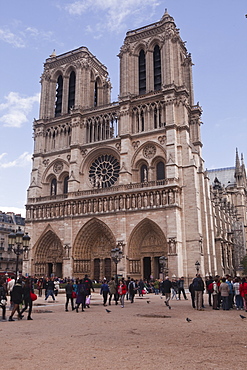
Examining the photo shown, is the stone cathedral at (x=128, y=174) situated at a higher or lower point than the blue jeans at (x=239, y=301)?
higher

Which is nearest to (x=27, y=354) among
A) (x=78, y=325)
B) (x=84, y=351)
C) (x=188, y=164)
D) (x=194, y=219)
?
(x=84, y=351)

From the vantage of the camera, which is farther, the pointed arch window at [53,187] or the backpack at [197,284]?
the pointed arch window at [53,187]

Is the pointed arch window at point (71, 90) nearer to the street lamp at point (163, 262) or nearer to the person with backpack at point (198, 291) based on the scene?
the street lamp at point (163, 262)

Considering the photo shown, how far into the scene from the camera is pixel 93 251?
34.8 metres

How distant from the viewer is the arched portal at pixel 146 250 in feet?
102

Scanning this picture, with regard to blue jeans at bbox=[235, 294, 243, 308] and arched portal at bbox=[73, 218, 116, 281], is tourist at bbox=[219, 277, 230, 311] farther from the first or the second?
arched portal at bbox=[73, 218, 116, 281]

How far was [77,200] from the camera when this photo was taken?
34969 mm

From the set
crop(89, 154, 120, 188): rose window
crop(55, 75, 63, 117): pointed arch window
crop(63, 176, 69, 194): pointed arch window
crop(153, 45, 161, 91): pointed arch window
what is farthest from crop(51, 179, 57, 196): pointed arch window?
crop(153, 45, 161, 91): pointed arch window

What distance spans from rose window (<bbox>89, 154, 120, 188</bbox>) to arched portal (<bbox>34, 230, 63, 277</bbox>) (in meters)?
7.12

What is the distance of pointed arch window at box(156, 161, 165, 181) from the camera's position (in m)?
33.6

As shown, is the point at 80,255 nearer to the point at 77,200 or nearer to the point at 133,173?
the point at 77,200

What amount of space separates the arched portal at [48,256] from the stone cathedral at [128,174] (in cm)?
10

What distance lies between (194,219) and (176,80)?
14367mm

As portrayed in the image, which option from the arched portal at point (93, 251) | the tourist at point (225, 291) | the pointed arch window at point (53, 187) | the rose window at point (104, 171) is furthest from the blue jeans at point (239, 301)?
the pointed arch window at point (53, 187)
